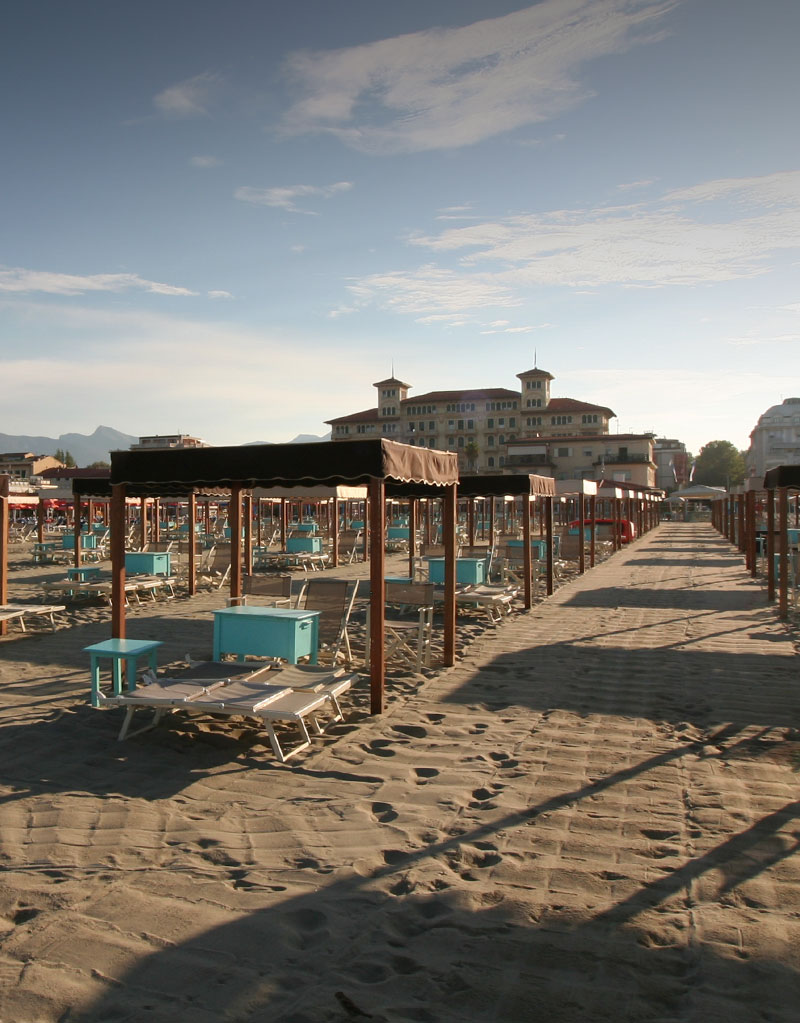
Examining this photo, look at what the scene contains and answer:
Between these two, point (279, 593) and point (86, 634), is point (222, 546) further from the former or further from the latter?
point (279, 593)

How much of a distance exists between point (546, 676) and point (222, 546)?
9730 mm

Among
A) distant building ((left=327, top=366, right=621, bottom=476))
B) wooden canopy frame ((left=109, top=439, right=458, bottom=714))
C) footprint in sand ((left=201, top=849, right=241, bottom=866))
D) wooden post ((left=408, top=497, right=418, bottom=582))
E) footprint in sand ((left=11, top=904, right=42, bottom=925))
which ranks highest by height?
distant building ((left=327, top=366, right=621, bottom=476))

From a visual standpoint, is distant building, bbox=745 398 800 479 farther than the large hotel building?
Yes

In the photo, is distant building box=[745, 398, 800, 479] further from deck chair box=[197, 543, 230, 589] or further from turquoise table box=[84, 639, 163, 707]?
turquoise table box=[84, 639, 163, 707]

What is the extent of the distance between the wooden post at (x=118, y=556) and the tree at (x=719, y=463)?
9693cm

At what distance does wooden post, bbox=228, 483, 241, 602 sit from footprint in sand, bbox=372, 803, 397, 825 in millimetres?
4341

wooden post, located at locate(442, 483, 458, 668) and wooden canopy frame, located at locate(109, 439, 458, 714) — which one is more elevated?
wooden canopy frame, located at locate(109, 439, 458, 714)

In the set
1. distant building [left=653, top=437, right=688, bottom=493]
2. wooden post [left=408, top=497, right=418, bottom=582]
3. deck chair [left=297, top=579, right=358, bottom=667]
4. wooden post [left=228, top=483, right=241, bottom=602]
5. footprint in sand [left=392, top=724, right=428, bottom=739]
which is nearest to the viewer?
footprint in sand [left=392, top=724, right=428, bottom=739]

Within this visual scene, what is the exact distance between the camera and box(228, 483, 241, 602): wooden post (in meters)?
8.79

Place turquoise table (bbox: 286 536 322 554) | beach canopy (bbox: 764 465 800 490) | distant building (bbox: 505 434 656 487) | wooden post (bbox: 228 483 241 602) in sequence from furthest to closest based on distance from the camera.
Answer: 1. distant building (bbox: 505 434 656 487)
2. turquoise table (bbox: 286 536 322 554)
3. beach canopy (bbox: 764 465 800 490)
4. wooden post (bbox: 228 483 241 602)

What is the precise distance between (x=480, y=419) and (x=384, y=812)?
257ft

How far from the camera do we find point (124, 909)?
3115 mm

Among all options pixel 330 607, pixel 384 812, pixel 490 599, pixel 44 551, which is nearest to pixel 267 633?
pixel 330 607

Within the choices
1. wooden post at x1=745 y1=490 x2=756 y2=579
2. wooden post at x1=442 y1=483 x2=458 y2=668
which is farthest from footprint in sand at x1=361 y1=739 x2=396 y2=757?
wooden post at x1=745 y1=490 x2=756 y2=579
